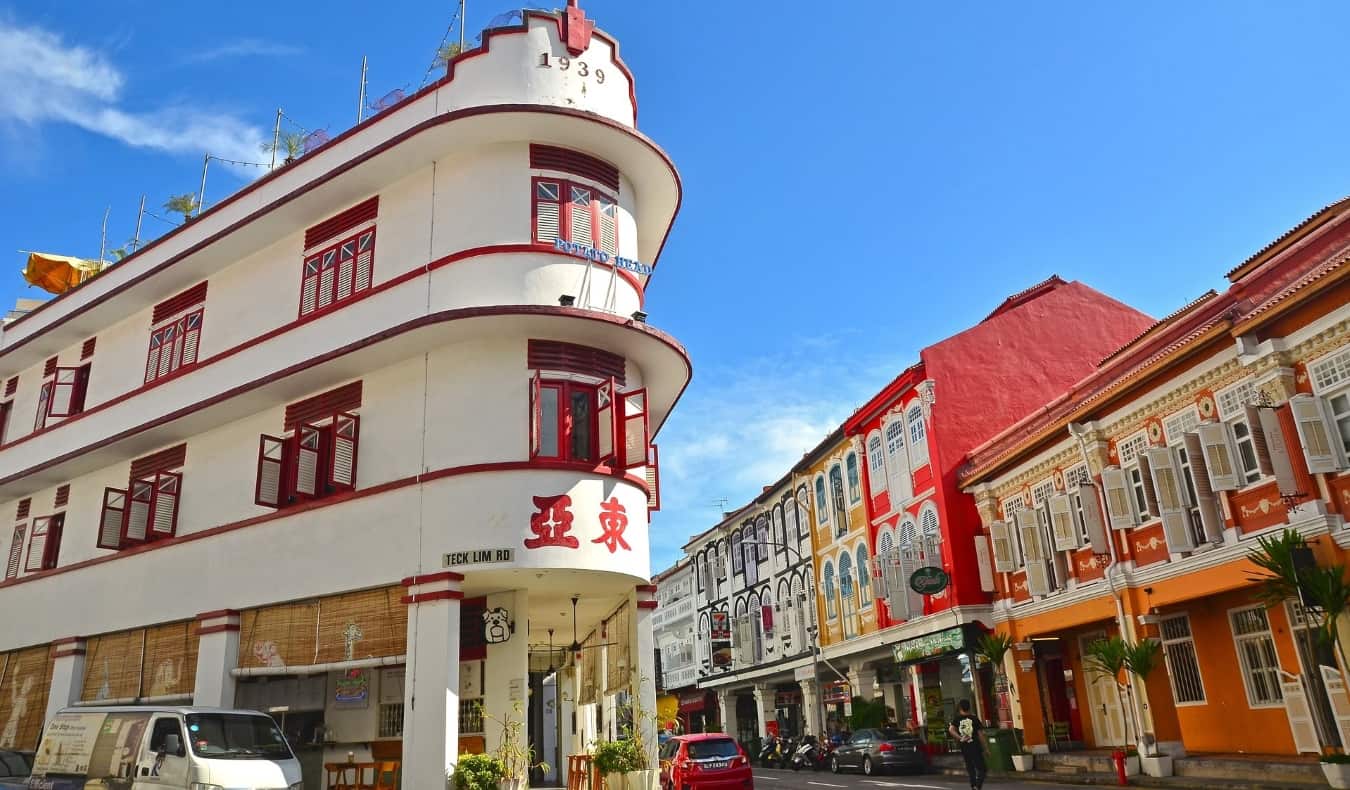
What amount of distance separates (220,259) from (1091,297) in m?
25.4

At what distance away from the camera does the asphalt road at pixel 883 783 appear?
2148 centimetres

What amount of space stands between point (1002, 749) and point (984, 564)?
15.6 feet

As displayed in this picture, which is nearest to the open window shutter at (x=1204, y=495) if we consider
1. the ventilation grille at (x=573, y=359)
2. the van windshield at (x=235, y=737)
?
the ventilation grille at (x=573, y=359)

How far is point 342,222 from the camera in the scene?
19984 millimetres

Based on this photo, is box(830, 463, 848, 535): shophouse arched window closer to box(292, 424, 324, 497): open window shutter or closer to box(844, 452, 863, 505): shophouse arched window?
box(844, 452, 863, 505): shophouse arched window

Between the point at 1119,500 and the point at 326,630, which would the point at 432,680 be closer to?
the point at 326,630

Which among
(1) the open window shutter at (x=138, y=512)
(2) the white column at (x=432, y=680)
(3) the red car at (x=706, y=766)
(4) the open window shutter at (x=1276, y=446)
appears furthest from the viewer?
(1) the open window shutter at (x=138, y=512)

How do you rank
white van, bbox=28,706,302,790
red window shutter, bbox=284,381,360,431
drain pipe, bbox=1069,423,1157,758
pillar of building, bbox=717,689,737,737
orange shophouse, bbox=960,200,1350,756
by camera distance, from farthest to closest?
pillar of building, bbox=717,689,737,737, drain pipe, bbox=1069,423,1157,758, red window shutter, bbox=284,381,360,431, orange shophouse, bbox=960,200,1350,756, white van, bbox=28,706,302,790

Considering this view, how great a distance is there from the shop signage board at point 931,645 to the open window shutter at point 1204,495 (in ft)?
29.8

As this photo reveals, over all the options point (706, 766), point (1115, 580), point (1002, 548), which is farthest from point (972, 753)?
point (1002, 548)

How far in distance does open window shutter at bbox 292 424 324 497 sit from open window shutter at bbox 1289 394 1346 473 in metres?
16.9

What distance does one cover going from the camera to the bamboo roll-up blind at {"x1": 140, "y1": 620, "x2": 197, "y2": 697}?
19.2m

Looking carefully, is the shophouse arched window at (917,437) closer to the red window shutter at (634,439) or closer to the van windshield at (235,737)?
the red window shutter at (634,439)

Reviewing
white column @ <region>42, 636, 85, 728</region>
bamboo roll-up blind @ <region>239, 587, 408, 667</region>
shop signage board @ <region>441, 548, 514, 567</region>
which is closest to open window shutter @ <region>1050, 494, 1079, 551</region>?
shop signage board @ <region>441, 548, 514, 567</region>
